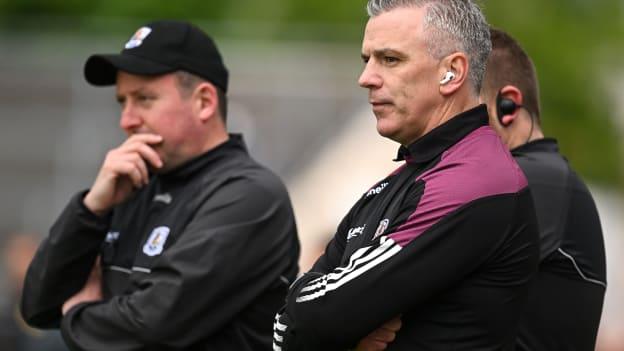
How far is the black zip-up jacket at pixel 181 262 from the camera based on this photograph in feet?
17.4

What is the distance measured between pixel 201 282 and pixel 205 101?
97 cm

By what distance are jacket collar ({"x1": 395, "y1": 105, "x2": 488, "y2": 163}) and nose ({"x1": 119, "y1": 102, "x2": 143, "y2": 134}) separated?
5.72ft

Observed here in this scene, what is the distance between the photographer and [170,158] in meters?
5.80

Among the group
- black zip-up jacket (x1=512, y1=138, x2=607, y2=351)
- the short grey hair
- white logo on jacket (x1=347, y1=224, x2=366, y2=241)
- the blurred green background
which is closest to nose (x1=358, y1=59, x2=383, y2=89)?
the short grey hair

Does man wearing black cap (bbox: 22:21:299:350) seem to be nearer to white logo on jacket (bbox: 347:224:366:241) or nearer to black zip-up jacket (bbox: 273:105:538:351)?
white logo on jacket (bbox: 347:224:366:241)

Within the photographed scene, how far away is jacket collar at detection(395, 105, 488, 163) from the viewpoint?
4398 mm

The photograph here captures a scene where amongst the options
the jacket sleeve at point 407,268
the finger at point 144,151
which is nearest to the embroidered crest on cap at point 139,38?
the finger at point 144,151

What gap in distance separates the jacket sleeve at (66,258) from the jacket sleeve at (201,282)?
178 mm

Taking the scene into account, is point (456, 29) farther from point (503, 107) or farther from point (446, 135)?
point (503, 107)

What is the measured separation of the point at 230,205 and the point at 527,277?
1.60 metres

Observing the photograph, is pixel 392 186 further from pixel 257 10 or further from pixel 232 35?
pixel 257 10

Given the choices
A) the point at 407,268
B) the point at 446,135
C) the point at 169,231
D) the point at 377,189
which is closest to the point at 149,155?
the point at 169,231

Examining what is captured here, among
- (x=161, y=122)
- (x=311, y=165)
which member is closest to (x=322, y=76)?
(x=311, y=165)

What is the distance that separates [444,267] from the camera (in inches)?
163
